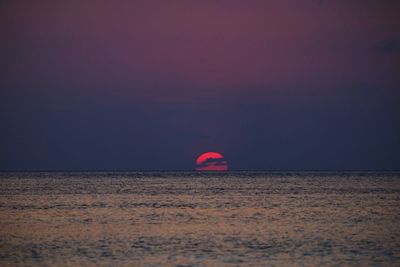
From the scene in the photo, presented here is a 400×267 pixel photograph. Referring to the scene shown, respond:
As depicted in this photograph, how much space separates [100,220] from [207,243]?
1669 centimetres

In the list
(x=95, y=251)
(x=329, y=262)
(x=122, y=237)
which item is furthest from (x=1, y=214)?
(x=329, y=262)

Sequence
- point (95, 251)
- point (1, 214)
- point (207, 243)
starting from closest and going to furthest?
point (95, 251), point (207, 243), point (1, 214)

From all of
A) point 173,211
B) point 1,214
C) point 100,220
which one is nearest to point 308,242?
point 100,220

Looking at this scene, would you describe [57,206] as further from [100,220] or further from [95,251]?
[95,251]

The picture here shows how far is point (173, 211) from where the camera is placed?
62844 mm

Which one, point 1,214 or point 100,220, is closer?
point 100,220

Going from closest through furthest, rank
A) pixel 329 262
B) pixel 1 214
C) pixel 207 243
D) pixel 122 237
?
pixel 329 262 → pixel 207 243 → pixel 122 237 → pixel 1 214

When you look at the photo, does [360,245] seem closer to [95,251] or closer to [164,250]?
[164,250]

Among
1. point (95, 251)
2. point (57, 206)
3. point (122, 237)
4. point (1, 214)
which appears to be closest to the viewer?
point (95, 251)

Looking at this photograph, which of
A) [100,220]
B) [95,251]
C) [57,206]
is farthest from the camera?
→ [57,206]

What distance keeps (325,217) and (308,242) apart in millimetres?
17111

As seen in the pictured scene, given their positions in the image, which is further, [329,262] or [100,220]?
[100,220]

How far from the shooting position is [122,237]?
137 ft

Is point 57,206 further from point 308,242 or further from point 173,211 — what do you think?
point 308,242
